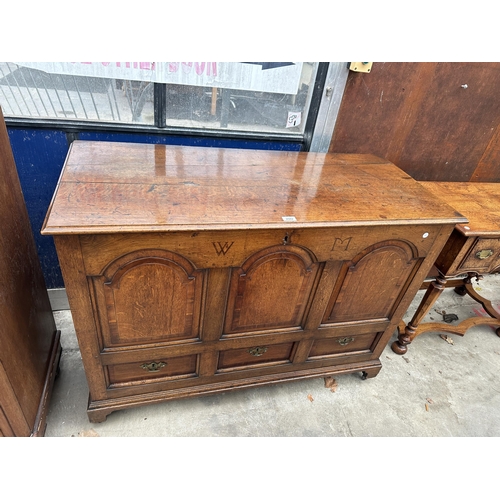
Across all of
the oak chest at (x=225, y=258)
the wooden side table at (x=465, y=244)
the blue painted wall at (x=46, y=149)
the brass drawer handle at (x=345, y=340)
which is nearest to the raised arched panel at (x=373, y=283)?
the oak chest at (x=225, y=258)

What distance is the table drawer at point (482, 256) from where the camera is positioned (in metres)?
1.81

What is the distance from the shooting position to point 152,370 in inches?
62.0

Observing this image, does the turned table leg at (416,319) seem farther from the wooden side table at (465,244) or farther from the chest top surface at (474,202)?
the chest top surface at (474,202)

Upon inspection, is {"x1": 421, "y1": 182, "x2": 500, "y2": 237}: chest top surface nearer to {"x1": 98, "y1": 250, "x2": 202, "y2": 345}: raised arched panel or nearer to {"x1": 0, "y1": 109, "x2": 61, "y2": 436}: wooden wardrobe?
{"x1": 98, "y1": 250, "x2": 202, "y2": 345}: raised arched panel

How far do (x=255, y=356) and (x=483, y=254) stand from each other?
138 centimetres

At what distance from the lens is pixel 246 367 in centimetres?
174

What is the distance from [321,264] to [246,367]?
0.72 m

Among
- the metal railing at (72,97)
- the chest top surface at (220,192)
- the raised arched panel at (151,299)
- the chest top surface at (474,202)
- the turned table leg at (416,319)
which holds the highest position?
the metal railing at (72,97)

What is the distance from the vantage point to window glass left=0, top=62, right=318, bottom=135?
160 centimetres

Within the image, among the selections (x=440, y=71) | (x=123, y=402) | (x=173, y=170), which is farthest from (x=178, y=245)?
(x=440, y=71)

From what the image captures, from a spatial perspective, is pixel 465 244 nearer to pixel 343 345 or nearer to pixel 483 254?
pixel 483 254

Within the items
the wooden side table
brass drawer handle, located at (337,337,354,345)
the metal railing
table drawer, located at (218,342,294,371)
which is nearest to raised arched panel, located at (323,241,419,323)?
brass drawer handle, located at (337,337,354,345)

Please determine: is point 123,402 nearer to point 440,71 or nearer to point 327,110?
point 327,110

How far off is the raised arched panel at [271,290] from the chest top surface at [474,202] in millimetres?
957
